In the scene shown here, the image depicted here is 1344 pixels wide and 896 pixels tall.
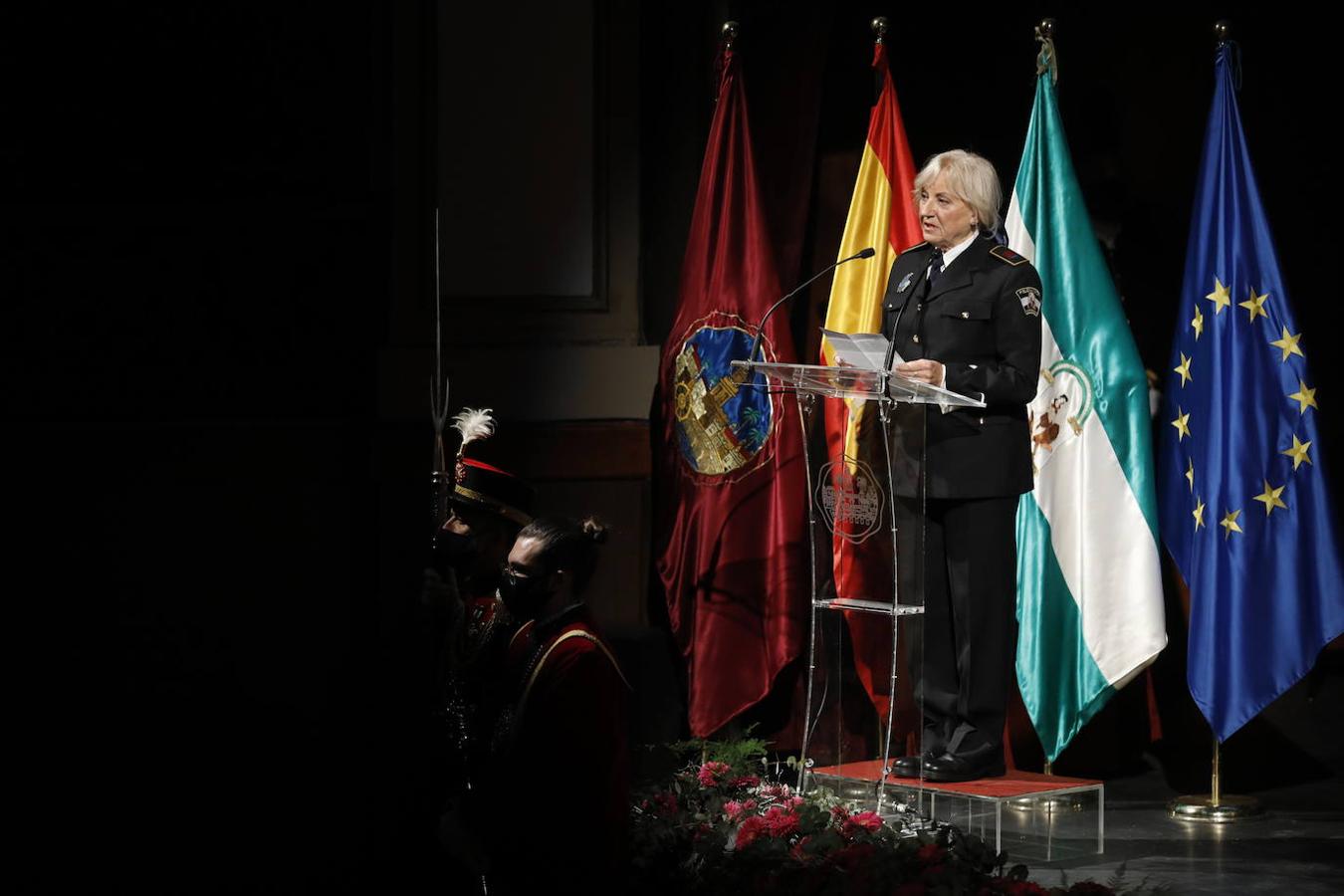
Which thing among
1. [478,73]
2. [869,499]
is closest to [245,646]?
[478,73]

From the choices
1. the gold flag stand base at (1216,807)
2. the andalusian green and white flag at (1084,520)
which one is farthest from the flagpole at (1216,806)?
the andalusian green and white flag at (1084,520)

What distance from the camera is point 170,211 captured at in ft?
15.9

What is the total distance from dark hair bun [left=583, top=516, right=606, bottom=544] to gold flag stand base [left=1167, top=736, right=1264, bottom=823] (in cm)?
191

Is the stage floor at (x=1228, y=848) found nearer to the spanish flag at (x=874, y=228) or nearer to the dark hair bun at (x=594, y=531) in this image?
the spanish flag at (x=874, y=228)

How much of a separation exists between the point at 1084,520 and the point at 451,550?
181 centimetres

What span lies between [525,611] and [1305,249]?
134 inches

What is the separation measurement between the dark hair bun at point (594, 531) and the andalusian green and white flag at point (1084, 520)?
162 cm

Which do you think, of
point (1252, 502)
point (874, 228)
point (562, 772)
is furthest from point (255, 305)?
point (1252, 502)

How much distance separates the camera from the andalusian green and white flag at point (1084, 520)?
417cm

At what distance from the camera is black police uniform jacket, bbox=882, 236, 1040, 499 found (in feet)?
11.9

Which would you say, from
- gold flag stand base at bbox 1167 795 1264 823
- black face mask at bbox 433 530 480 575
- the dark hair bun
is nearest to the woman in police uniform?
gold flag stand base at bbox 1167 795 1264 823

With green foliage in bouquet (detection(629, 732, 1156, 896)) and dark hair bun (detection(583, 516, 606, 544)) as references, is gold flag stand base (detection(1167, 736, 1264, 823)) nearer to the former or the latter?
green foliage in bouquet (detection(629, 732, 1156, 896))

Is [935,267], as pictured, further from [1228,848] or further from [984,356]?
[1228,848]

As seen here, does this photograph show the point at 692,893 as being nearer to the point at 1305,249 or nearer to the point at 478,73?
the point at 478,73
